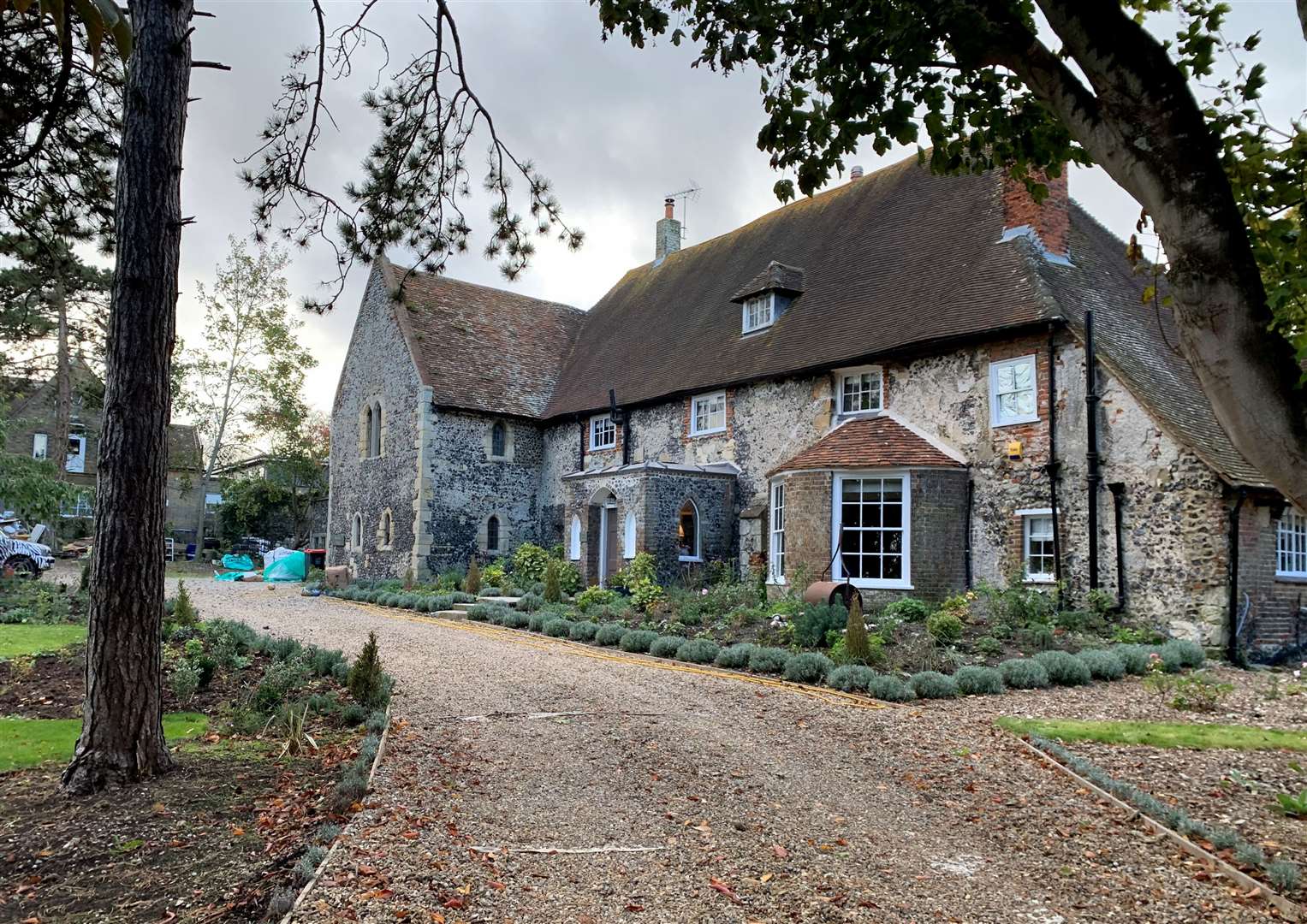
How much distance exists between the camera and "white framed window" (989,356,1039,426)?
14992 millimetres

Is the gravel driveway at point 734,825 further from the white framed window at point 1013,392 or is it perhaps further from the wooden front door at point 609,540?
the wooden front door at point 609,540

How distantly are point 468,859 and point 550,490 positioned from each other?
72.7ft

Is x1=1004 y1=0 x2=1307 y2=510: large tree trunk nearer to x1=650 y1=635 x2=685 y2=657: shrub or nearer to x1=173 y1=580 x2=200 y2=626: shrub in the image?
x1=650 y1=635 x2=685 y2=657: shrub

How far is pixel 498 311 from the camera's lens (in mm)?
30797

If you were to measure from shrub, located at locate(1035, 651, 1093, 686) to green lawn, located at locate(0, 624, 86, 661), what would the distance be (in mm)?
12873

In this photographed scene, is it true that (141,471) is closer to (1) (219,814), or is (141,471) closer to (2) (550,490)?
(1) (219,814)

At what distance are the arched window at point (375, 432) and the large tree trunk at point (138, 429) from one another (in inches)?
874

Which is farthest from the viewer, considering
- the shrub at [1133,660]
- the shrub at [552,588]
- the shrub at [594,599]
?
the shrub at [552,588]

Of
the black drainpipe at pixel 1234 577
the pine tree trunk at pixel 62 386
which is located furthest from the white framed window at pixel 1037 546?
the pine tree trunk at pixel 62 386

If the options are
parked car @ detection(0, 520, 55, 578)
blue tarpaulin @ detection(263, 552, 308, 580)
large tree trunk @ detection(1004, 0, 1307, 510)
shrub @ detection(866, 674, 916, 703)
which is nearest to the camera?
large tree trunk @ detection(1004, 0, 1307, 510)

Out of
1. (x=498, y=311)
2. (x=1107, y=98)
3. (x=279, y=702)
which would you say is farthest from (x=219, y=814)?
(x=498, y=311)

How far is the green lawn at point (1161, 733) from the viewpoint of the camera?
792cm

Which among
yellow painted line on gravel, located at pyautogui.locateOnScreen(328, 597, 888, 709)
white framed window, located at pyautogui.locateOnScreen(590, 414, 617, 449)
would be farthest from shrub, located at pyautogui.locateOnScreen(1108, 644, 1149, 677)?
white framed window, located at pyautogui.locateOnScreen(590, 414, 617, 449)

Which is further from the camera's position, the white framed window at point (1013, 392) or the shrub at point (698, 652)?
the white framed window at point (1013, 392)
